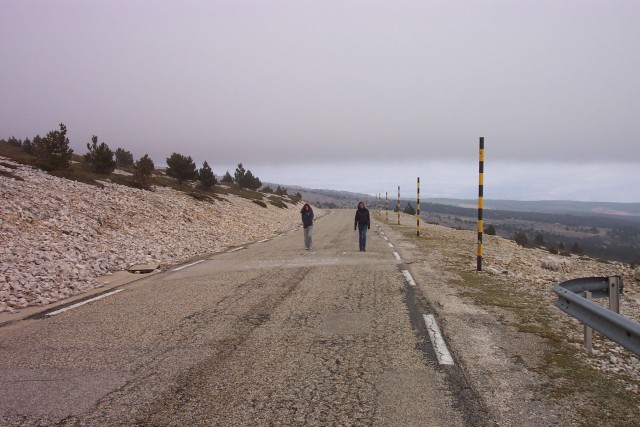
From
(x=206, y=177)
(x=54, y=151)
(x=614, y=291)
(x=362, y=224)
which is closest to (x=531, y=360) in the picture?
(x=614, y=291)

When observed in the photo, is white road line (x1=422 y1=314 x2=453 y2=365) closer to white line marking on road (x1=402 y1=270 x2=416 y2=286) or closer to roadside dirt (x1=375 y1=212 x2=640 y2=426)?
roadside dirt (x1=375 y1=212 x2=640 y2=426)

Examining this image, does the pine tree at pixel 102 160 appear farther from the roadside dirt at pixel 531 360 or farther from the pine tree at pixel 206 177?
the roadside dirt at pixel 531 360

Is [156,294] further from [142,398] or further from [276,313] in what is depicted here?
[142,398]

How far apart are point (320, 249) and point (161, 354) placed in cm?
1109

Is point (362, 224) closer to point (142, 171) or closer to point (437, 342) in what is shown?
point (437, 342)

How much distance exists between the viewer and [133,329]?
5.96m

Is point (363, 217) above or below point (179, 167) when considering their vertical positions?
below

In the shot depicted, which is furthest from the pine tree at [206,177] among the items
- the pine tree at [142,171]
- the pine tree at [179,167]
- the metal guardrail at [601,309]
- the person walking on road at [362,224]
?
the metal guardrail at [601,309]

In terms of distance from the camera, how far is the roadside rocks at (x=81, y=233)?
29.9 ft

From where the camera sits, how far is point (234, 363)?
15.1 ft

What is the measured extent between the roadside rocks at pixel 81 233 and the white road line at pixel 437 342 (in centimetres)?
674

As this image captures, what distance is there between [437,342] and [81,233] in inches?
495

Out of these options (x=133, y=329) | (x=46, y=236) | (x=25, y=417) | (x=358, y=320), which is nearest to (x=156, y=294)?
(x=133, y=329)

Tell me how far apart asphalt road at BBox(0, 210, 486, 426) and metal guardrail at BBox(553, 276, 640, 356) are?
1.36 m
